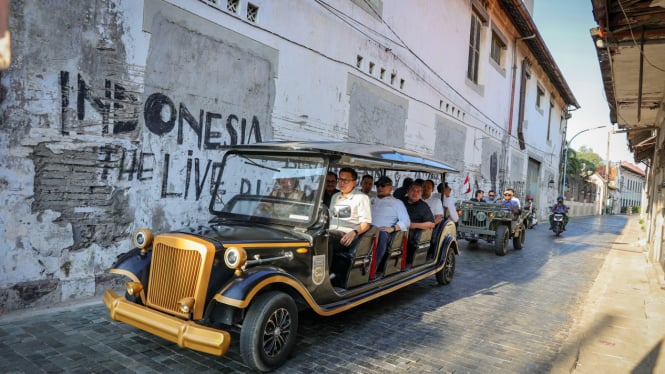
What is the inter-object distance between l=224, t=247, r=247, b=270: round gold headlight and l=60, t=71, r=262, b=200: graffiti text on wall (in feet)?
9.22

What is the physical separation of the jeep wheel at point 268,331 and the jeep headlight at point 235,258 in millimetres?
318

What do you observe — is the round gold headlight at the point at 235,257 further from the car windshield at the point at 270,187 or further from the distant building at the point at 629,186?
the distant building at the point at 629,186

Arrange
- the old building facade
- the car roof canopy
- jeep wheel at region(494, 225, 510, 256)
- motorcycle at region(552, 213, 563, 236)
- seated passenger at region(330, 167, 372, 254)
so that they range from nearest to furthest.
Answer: the car roof canopy, seated passenger at region(330, 167, 372, 254), the old building facade, jeep wheel at region(494, 225, 510, 256), motorcycle at region(552, 213, 563, 236)

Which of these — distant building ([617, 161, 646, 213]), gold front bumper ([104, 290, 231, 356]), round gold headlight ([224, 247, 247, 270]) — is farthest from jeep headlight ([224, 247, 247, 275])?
distant building ([617, 161, 646, 213])

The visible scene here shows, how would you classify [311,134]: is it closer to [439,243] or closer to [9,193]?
[439,243]

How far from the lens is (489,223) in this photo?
35.7 feet

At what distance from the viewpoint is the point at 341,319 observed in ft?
16.2

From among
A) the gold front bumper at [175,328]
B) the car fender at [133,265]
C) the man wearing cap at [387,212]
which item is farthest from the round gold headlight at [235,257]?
the man wearing cap at [387,212]

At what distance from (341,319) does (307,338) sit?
741 millimetres

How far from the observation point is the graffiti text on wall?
4988mm

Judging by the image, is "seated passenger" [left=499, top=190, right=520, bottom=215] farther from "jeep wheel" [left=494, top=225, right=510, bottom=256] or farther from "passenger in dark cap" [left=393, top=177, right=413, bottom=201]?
"passenger in dark cap" [left=393, top=177, right=413, bottom=201]

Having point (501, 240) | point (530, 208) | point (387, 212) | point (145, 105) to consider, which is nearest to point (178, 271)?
point (387, 212)

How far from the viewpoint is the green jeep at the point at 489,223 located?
10.6m

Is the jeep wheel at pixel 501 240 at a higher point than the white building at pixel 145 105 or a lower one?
lower
